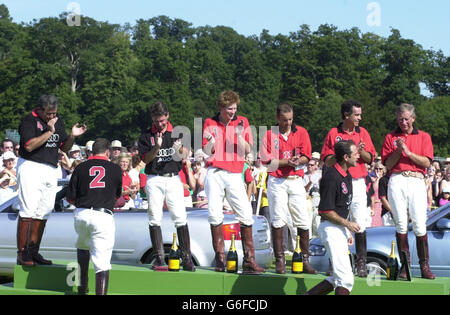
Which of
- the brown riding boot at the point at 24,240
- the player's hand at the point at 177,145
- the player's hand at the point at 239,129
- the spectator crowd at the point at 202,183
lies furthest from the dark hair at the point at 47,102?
the spectator crowd at the point at 202,183

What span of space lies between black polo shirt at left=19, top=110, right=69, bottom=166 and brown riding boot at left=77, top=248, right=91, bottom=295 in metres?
1.28

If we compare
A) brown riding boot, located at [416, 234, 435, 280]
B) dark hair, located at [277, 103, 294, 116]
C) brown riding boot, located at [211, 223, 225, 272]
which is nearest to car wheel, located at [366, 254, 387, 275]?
brown riding boot, located at [416, 234, 435, 280]

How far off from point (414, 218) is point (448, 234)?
162 cm

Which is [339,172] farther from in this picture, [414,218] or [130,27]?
[130,27]

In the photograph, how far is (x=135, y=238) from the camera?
10.4 m

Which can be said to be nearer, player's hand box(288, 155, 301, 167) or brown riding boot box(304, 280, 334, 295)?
brown riding boot box(304, 280, 334, 295)

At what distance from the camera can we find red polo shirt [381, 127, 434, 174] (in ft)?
29.3

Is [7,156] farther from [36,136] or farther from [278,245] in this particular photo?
[278,245]

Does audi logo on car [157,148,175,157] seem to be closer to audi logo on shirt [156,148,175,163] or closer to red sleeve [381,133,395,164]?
audi logo on shirt [156,148,175,163]

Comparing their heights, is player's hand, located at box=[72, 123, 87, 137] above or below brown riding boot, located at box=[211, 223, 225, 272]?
above

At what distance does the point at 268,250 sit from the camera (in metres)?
10.5

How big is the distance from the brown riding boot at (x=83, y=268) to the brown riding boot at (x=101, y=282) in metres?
0.39

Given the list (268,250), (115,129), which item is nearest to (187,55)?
(115,129)
